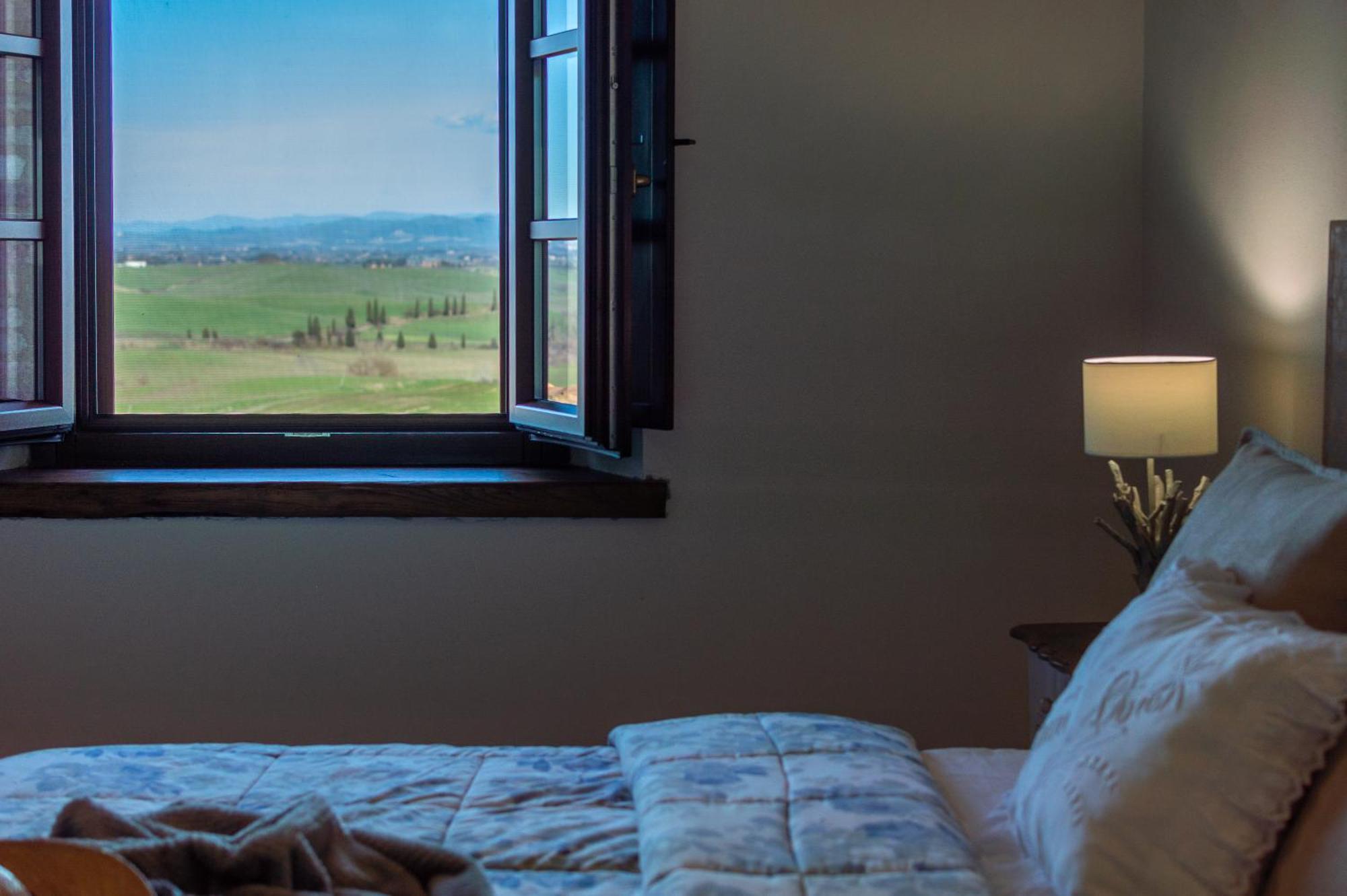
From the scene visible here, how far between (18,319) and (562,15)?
1.53 meters

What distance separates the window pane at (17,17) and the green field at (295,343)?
0.65m

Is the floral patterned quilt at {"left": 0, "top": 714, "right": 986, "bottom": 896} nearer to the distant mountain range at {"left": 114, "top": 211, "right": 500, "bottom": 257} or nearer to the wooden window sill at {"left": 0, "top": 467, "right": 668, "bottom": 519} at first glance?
the wooden window sill at {"left": 0, "top": 467, "right": 668, "bottom": 519}

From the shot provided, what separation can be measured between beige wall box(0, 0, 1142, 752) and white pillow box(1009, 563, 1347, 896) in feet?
5.97

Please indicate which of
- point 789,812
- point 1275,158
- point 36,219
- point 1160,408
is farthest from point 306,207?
point 789,812

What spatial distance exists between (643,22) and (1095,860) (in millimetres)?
2314

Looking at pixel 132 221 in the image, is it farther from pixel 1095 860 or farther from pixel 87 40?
pixel 1095 860

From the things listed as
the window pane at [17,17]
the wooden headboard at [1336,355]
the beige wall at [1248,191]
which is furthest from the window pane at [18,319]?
the wooden headboard at [1336,355]

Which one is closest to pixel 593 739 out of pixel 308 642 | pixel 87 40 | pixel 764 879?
pixel 308 642

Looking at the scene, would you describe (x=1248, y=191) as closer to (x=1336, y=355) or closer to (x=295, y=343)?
(x=1336, y=355)

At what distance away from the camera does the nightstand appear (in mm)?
2539

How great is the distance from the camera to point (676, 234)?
3426 millimetres

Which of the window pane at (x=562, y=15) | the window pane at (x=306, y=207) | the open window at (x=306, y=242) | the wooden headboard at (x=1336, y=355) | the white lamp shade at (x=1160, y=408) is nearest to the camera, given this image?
the wooden headboard at (x=1336, y=355)

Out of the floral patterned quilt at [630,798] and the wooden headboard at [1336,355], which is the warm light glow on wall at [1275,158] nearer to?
the wooden headboard at [1336,355]

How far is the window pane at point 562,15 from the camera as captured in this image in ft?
11.0
